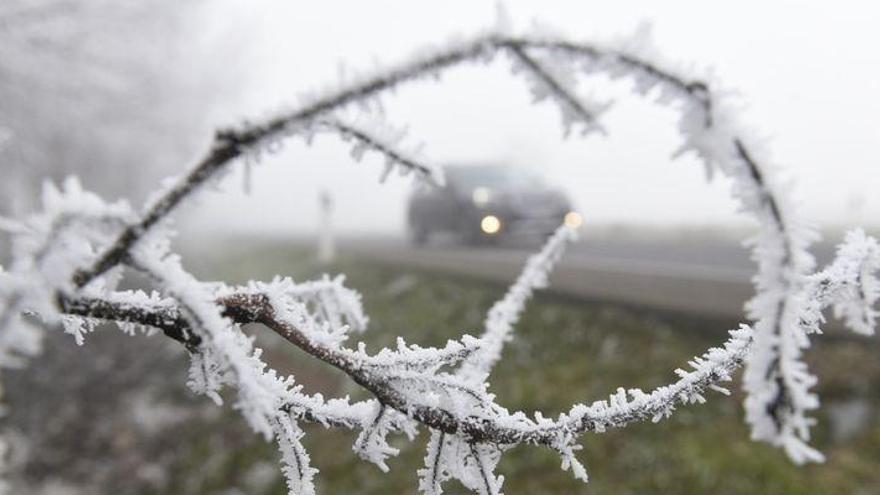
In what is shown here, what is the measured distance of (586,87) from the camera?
1.92 ft

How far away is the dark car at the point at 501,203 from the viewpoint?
13.3m

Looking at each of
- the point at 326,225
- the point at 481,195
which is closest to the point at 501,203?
the point at 481,195

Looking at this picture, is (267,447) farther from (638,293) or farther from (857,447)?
(857,447)

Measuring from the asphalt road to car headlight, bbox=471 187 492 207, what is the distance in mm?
913

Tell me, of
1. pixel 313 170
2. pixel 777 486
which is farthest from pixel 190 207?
pixel 313 170

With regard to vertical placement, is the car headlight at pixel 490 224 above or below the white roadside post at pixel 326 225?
below

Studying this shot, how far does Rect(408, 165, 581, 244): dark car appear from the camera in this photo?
522 inches

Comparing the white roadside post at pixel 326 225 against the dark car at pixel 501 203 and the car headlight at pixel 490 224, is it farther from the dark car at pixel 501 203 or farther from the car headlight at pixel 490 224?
the car headlight at pixel 490 224

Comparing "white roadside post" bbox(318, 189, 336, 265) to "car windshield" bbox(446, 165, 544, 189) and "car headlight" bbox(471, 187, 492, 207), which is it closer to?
Answer: "car windshield" bbox(446, 165, 544, 189)

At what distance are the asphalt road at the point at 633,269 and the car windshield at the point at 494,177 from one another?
1.22 meters

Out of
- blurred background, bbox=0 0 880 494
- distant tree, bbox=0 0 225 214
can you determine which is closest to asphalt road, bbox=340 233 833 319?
blurred background, bbox=0 0 880 494

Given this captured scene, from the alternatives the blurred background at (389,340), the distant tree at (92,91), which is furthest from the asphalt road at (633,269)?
the distant tree at (92,91)

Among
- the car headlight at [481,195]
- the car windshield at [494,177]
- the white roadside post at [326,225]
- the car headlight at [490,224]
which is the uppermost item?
the white roadside post at [326,225]

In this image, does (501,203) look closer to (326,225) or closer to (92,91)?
(326,225)
